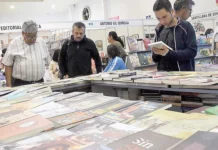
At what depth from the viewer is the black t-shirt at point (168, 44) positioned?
7.70 ft

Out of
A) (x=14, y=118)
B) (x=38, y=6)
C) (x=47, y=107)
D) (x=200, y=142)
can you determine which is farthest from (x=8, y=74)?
(x=38, y=6)

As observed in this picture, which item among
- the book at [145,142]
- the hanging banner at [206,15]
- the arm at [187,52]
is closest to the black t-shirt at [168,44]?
the arm at [187,52]

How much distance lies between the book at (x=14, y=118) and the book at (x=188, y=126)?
0.66 metres

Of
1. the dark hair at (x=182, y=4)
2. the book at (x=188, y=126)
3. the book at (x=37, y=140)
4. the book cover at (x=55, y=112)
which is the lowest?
the book at (x=37, y=140)

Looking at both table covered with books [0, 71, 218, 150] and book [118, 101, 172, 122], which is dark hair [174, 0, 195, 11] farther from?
book [118, 101, 172, 122]

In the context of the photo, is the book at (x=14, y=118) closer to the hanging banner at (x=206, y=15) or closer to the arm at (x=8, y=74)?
the arm at (x=8, y=74)

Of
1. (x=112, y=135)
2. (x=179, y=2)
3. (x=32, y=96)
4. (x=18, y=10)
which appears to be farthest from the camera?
(x=18, y=10)

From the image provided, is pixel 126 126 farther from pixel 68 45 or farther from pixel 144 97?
pixel 68 45

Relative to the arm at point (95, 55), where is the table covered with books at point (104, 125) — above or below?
below

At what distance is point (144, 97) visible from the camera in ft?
6.89

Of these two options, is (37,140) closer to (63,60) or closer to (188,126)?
(188,126)

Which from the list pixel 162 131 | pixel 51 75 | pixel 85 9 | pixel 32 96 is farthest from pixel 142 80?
pixel 85 9

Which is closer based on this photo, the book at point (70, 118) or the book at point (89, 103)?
the book at point (70, 118)

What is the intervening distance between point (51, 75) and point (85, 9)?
29.9 ft
